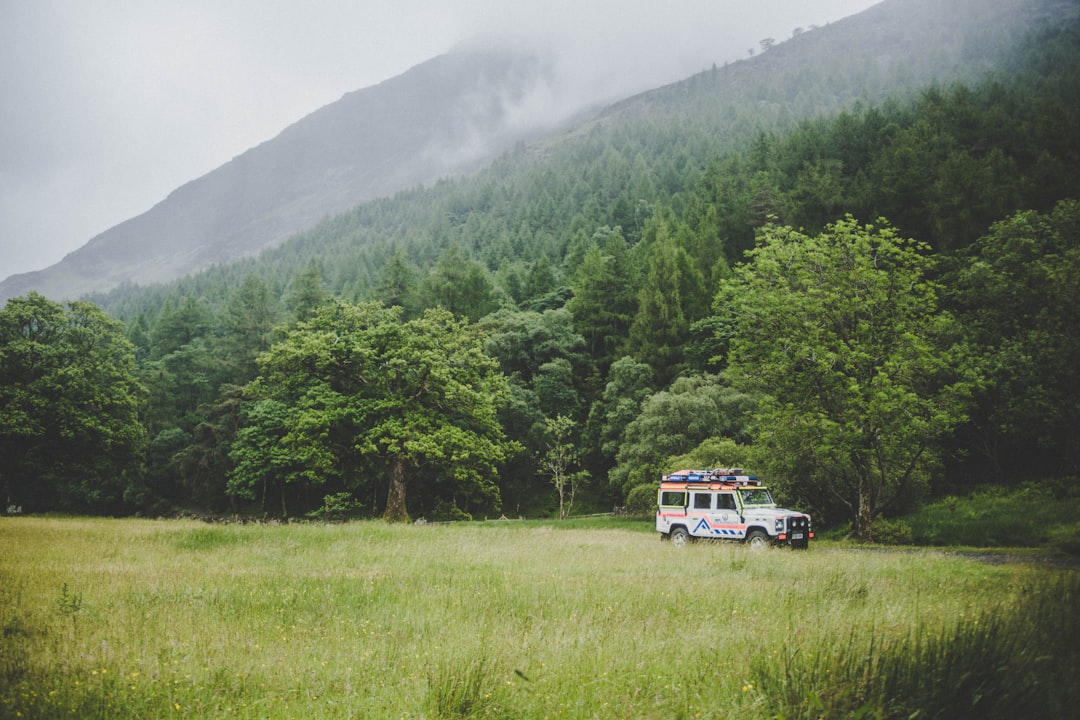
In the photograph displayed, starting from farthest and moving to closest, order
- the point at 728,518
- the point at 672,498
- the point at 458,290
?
the point at 458,290 < the point at 672,498 < the point at 728,518

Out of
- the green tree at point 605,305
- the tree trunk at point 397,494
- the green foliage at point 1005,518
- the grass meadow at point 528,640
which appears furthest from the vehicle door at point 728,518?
the green tree at point 605,305

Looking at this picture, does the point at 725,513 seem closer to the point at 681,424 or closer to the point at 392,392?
the point at 681,424

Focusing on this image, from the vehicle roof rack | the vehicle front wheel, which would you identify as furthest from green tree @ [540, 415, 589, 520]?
the vehicle front wheel

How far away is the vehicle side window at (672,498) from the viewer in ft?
74.7

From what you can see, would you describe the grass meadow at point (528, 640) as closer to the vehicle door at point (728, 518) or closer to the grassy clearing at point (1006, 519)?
the vehicle door at point (728, 518)

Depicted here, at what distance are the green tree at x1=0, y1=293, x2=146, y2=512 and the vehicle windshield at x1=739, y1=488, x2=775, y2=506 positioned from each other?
41.4 meters

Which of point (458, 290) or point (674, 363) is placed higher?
point (458, 290)

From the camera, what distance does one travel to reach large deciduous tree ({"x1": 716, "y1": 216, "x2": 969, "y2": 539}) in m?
22.3

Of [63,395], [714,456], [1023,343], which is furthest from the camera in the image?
[63,395]

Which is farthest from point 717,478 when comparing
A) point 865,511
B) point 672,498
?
point 865,511

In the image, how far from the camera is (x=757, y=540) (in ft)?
66.5

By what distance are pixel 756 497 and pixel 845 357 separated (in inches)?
255

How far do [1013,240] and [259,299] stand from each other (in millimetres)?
67523

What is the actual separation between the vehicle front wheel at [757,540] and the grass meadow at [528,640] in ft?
18.5
